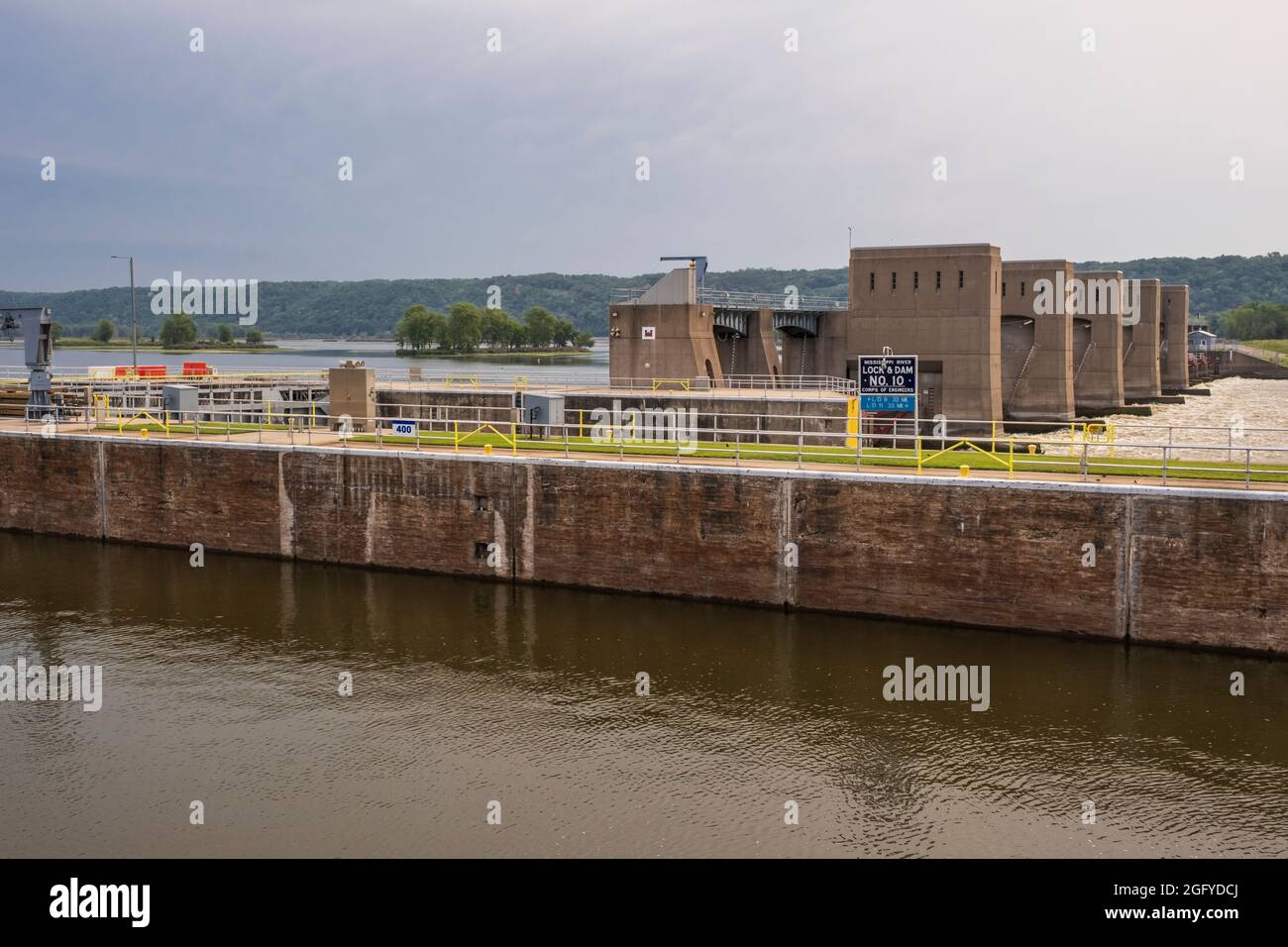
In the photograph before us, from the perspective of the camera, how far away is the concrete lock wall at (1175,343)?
124438 mm

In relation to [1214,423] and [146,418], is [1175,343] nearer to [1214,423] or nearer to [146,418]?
[1214,423]

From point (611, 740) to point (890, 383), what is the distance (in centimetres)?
1595

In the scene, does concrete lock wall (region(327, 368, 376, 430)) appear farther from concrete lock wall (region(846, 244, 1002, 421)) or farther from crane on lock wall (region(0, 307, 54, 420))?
concrete lock wall (region(846, 244, 1002, 421))

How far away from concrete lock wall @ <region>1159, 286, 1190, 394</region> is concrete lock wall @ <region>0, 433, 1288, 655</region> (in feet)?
355

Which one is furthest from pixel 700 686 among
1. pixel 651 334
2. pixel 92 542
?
pixel 651 334

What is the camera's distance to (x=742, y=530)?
28.7 meters

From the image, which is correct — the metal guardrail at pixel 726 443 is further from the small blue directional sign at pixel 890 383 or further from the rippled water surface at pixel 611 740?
the rippled water surface at pixel 611 740

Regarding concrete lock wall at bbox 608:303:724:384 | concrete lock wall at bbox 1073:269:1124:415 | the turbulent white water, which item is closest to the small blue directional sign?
the turbulent white water

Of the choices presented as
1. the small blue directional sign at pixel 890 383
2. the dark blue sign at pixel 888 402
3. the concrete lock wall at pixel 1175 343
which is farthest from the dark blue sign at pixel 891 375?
the concrete lock wall at pixel 1175 343

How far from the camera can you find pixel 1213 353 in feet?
565

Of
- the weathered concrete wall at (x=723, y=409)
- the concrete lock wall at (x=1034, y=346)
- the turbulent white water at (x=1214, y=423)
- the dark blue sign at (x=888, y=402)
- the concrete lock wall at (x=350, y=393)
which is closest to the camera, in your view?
the dark blue sign at (x=888, y=402)

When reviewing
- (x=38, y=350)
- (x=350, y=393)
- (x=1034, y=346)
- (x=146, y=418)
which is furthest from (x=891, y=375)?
(x=1034, y=346)

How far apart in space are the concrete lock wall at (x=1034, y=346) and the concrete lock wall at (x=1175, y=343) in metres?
51.6

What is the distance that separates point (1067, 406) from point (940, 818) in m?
67.8
